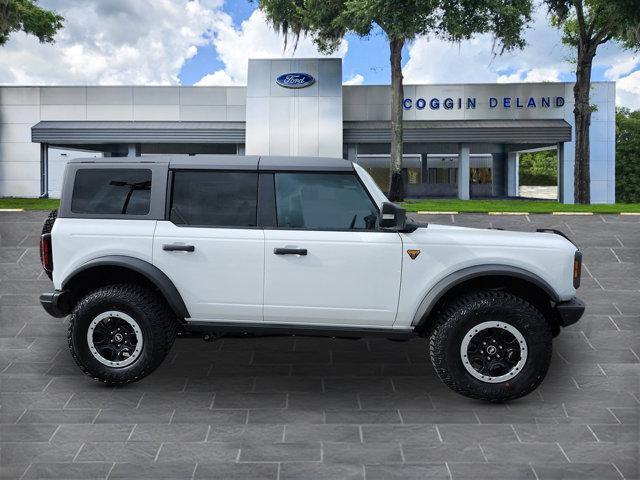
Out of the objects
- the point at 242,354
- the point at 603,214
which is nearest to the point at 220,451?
the point at 242,354

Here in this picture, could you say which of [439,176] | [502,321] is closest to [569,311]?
[502,321]

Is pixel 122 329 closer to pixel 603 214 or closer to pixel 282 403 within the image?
pixel 282 403

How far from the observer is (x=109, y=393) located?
6.17m

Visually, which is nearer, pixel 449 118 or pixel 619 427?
pixel 619 427

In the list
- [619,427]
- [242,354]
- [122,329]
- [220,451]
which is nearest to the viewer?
[220,451]

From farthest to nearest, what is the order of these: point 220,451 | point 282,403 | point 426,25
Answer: point 426,25 < point 282,403 < point 220,451

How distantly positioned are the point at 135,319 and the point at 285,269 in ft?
4.54

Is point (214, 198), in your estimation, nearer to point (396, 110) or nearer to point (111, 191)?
point (111, 191)

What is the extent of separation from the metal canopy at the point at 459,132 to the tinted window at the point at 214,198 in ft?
89.5

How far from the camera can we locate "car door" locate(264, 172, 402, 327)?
5973 mm

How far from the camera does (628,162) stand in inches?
1951

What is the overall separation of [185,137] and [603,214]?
2326 cm

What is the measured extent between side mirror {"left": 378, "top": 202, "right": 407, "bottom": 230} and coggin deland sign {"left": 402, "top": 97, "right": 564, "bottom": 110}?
28655 mm

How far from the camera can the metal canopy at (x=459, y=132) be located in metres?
33.0
